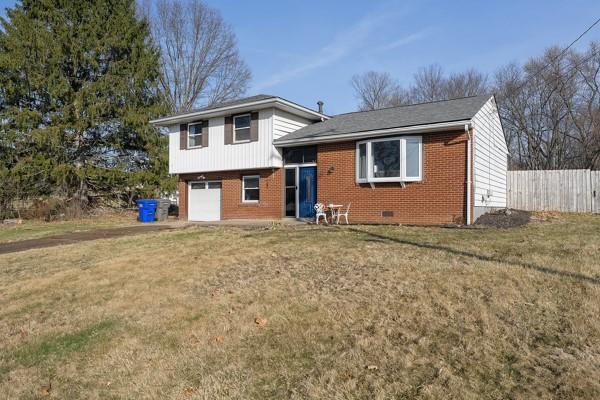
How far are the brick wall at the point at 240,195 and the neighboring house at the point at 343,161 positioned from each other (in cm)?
4

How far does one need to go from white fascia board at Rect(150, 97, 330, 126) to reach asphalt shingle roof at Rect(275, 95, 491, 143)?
2.53 feet

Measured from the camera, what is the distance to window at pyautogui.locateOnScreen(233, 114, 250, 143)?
16.8 m

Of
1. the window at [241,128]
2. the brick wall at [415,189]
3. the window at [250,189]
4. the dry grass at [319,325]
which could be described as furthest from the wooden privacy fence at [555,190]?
the dry grass at [319,325]

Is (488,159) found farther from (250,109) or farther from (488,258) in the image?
(488,258)

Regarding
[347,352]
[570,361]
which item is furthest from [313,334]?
[570,361]

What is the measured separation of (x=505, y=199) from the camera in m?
19.1

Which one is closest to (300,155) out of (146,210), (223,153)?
(223,153)

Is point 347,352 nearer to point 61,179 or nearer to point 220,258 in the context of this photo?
point 220,258

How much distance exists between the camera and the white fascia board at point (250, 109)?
15695 mm

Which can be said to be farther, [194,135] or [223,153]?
[194,135]

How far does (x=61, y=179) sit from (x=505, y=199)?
2216 cm

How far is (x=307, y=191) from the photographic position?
15664 mm

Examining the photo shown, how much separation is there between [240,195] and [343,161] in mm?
5201

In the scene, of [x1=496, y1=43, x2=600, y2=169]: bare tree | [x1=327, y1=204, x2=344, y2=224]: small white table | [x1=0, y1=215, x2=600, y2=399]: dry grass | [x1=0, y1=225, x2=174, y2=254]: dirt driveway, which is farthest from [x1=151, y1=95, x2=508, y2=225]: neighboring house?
[x1=496, y1=43, x2=600, y2=169]: bare tree
